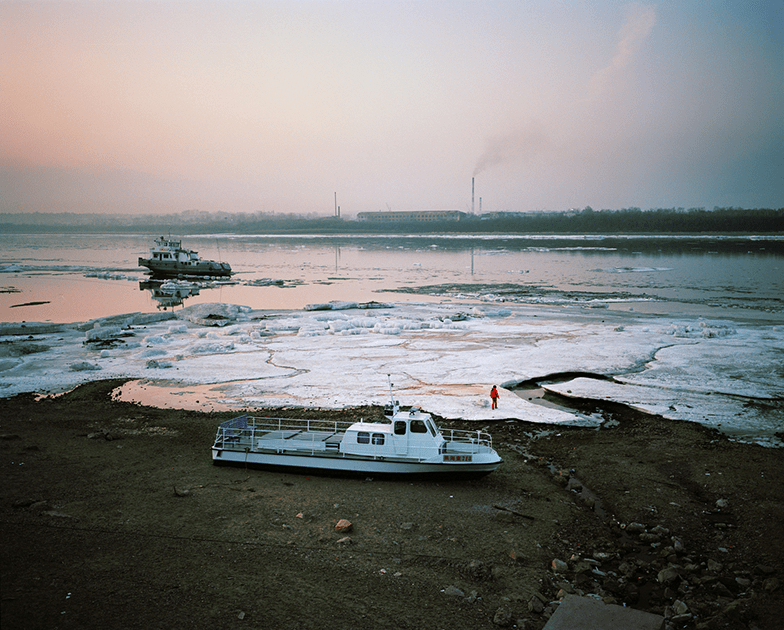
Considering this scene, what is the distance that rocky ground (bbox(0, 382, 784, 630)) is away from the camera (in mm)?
8625

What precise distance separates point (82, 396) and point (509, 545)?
54.7ft

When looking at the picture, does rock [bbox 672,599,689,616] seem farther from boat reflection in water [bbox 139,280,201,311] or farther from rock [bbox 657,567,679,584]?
boat reflection in water [bbox 139,280,201,311]

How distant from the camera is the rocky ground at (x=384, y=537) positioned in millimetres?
8625

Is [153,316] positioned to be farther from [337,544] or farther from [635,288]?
[635,288]

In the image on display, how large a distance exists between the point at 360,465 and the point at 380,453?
0.59 metres

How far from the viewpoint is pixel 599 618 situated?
26.3ft

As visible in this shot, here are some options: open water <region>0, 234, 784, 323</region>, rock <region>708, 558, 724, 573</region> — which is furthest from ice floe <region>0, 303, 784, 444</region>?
open water <region>0, 234, 784, 323</region>

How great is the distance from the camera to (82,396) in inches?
782

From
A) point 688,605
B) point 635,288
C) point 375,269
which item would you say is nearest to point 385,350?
point 688,605

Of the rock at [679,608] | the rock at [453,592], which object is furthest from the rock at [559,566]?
the rock at [453,592]

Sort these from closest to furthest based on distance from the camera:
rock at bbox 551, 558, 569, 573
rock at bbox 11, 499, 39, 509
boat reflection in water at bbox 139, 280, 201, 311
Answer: rock at bbox 551, 558, 569, 573, rock at bbox 11, 499, 39, 509, boat reflection in water at bbox 139, 280, 201, 311

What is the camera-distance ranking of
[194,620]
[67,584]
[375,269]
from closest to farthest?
[194,620] < [67,584] < [375,269]

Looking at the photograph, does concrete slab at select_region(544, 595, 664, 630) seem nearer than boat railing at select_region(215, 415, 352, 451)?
Yes

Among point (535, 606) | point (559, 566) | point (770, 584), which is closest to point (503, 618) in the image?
point (535, 606)
